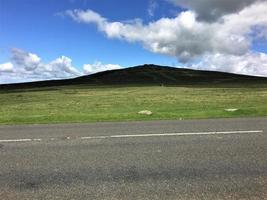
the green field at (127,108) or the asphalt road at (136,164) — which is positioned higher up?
the asphalt road at (136,164)

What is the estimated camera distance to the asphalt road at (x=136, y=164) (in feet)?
23.2

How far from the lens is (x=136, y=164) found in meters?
8.82

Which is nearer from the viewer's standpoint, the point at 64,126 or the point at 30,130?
the point at 30,130

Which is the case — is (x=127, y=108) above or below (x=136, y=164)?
below

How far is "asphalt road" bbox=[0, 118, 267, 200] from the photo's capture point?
23.2 ft

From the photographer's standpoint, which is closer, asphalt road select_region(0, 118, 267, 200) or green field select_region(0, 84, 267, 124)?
asphalt road select_region(0, 118, 267, 200)

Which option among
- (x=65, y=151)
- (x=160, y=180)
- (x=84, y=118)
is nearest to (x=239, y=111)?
(x=84, y=118)

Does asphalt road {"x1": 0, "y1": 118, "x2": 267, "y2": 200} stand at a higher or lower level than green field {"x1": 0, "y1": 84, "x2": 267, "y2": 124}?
higher

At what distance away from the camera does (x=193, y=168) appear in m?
8.42

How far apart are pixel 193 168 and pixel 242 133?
468 cm

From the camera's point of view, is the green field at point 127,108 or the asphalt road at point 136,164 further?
the green field at point 127,108

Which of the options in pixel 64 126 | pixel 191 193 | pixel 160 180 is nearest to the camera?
pixel 191 193

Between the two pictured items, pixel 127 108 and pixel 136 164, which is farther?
pixel 127 108

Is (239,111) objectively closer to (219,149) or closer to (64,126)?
(64,126)
